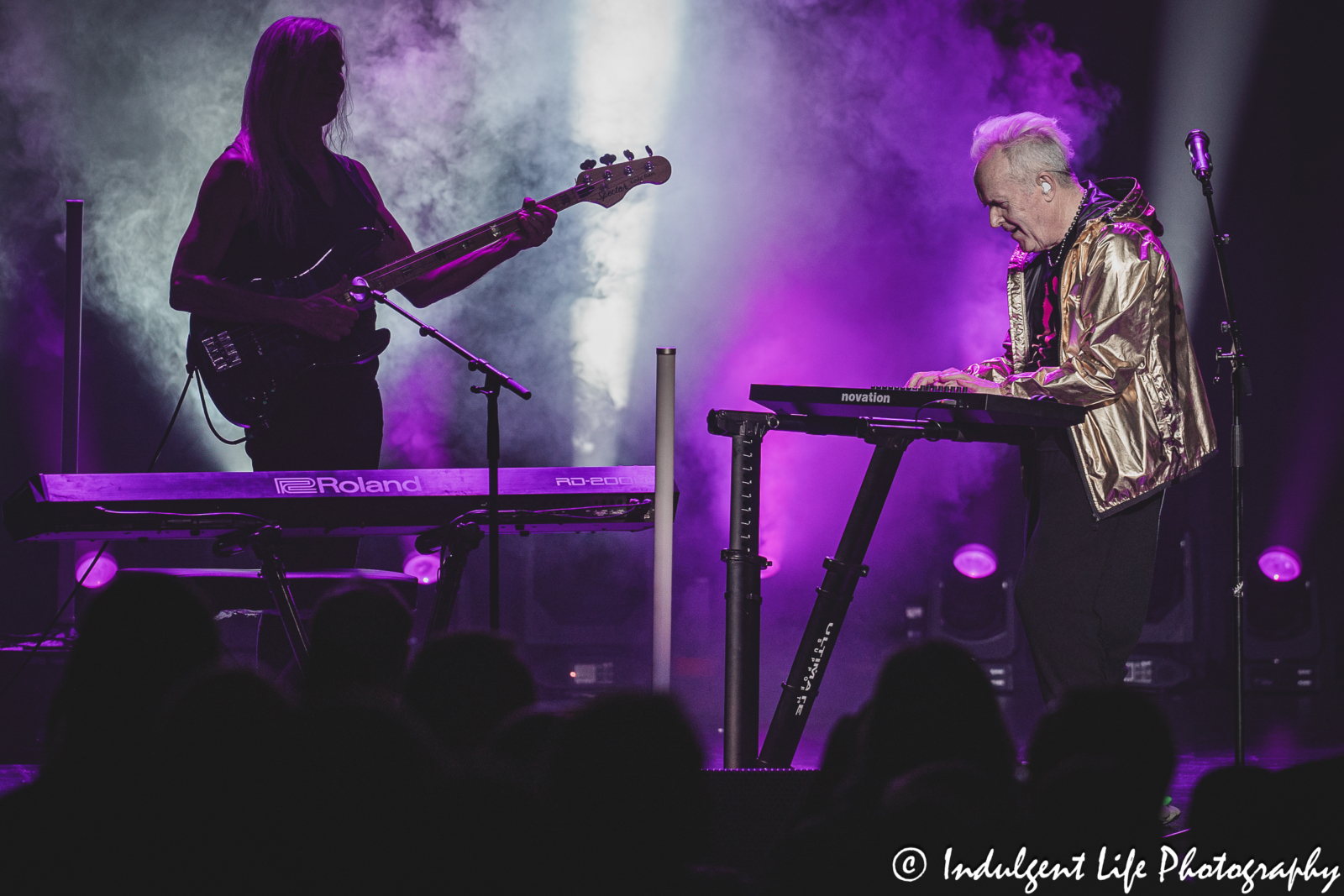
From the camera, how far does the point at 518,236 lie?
13.5ft

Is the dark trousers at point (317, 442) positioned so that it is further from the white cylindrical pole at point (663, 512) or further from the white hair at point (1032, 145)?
the white hair at point (1032, 145)

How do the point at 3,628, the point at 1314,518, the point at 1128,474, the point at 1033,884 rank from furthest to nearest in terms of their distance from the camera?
1. the point at 1314,518
2. the point at 3,628
3. the point at 1128,474
4. the point at 1033,884

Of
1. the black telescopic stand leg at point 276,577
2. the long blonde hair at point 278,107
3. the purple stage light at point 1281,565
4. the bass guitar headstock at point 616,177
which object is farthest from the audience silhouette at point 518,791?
the purple stage light at point 1281,565

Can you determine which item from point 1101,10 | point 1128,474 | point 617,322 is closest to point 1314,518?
point 1101,10

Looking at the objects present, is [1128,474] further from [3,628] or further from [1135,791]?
[3,628]

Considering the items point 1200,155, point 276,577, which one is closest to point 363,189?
point 276,577

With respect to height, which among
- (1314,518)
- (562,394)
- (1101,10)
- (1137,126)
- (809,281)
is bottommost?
(1314,518)

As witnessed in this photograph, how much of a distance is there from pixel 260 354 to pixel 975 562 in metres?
3.37

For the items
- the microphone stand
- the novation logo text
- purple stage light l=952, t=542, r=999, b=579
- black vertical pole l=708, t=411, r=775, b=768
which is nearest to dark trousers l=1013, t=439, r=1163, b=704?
black vertical pole l=708, t=411, r=775, b=768

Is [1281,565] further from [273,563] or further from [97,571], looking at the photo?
[97,571]

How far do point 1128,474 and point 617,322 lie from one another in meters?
4.09

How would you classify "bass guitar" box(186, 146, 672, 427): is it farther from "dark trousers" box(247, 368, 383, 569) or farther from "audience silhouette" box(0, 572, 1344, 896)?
"audience silhouette" box(0, 572, 1344, 896)

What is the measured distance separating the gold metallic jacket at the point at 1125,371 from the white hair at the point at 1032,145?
0.61ft

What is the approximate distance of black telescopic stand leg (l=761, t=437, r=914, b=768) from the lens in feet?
8.34
